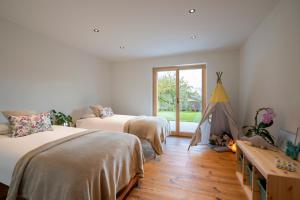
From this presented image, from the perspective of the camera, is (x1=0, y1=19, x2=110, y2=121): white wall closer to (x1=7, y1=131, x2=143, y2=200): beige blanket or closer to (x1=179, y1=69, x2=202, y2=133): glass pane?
(x1=7, y1=131, x2=143, y2=200): beige blanket

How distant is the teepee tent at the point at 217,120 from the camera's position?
10.8 ft

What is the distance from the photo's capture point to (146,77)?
479 cm

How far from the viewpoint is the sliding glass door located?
4.36m

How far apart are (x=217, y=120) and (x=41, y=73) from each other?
410 cm

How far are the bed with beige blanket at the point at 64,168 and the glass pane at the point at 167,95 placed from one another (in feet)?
9.85

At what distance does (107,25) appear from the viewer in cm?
259

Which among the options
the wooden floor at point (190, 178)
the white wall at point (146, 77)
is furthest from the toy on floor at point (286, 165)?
the white wall at point (146, 77)

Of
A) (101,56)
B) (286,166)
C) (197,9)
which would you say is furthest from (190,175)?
(101,56)

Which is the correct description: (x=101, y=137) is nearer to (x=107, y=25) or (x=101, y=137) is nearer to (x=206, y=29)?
(x=107, y=25)

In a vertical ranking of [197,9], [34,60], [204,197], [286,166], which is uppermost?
[197,9]

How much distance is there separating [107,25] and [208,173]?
3.03m

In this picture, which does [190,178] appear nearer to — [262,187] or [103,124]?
[262,187]

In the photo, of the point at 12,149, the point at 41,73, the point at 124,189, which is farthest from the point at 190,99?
the point at 12,149

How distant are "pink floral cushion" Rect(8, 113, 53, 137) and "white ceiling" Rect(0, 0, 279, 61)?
5.20 feet
